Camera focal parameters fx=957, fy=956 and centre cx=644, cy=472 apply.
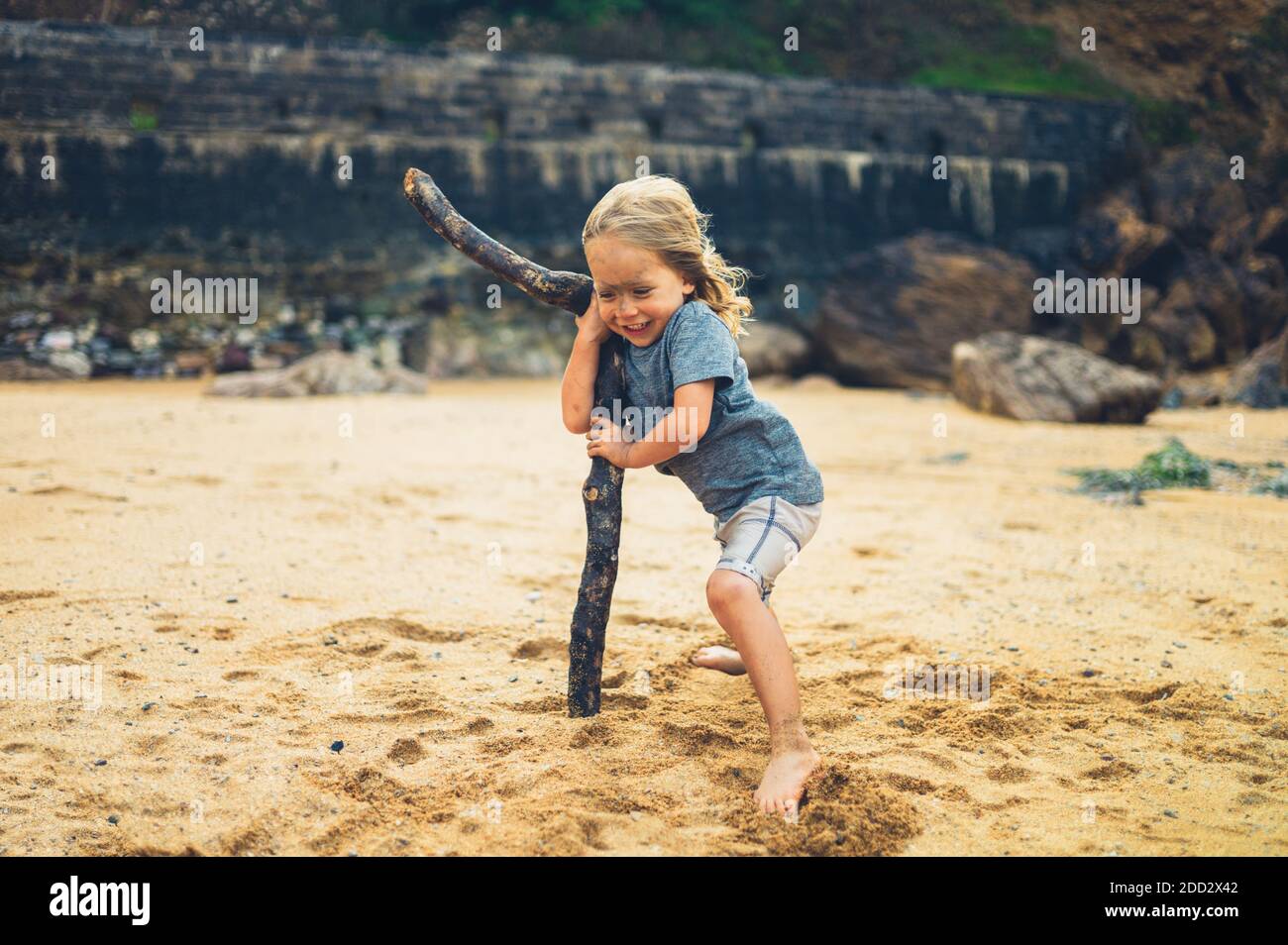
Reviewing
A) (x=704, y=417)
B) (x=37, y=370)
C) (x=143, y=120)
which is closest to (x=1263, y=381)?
(x=704, y=417)

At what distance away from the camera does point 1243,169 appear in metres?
17.1

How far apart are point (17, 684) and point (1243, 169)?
65.6 feet

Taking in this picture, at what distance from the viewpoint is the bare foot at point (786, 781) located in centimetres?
219

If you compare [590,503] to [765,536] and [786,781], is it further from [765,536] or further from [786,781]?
[786,781]

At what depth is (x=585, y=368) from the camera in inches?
101

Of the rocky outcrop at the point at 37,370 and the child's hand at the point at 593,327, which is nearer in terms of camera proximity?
the child's hand at the point at 593,327

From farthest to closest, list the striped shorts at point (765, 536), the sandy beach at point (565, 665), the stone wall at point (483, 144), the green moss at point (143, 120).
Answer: the green moss at point (143, 120), the stone wall at point (483, 144), the striped shorts at point (765, 536), the sandy beach at point (565, 665)

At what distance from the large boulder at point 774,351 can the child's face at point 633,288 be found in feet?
32.1

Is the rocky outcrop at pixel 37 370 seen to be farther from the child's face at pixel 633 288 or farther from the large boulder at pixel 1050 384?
the child's face at pixel 633 288

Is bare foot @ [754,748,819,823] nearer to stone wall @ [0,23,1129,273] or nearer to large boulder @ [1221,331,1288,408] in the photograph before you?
large boulder @ [1221,331,1288,408]

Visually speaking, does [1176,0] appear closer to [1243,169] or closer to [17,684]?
[1243,169]

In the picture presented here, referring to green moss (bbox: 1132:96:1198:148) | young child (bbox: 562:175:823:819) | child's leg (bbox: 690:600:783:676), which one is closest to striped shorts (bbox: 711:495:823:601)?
young child (bbox: 562:175:823:819)

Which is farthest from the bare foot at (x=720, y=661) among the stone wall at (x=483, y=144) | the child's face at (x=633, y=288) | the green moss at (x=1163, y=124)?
the green moss at (x=1163, y=124)

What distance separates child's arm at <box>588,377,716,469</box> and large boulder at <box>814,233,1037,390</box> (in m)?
9.89
